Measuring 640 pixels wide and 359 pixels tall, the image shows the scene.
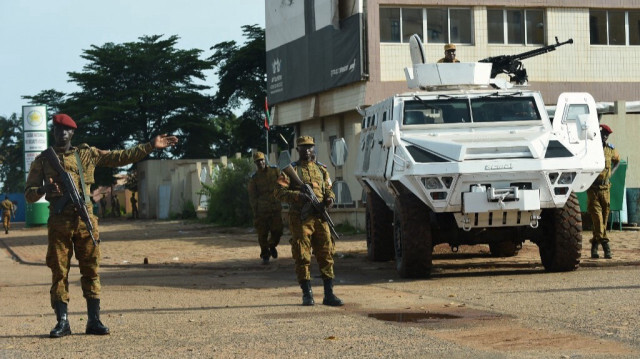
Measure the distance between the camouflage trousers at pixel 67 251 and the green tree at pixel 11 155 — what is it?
206 ft

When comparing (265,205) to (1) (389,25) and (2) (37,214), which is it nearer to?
(1) (389,25)

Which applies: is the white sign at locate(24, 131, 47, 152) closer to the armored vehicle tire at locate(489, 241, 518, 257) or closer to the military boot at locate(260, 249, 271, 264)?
the military boot at locate(260, 249, 271, 264)

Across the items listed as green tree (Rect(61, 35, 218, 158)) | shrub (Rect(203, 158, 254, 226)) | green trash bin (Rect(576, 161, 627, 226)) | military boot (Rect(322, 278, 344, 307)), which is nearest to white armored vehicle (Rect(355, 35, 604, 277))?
military boot (Rect(322, 278, 344, 307))

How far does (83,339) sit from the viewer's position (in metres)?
8.97

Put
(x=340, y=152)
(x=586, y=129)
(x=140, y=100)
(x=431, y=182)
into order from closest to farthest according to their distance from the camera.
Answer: (x=431, y=182) → (x=586, y=129) → (x=340, y=152) → (x=140, y=100)

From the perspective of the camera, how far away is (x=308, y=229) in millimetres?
11250

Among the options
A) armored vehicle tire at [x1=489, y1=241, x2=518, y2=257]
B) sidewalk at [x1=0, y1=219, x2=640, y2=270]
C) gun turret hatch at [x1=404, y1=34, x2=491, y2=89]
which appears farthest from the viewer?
armored vehicle tire at [x1=489, y1=241, x2=518, y2=257]

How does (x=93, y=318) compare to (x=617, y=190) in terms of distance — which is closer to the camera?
(x=93, y=318)

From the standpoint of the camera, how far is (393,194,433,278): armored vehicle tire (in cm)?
1289

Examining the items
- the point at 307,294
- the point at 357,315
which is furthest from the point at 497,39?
the point at 357,315

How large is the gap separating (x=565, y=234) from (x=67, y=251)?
622cm

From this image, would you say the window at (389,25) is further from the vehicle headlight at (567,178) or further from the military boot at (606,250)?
the vehicle headlight at (567,178)

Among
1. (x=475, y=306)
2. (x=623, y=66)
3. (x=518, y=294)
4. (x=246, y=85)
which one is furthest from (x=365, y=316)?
(x=246, y=85)

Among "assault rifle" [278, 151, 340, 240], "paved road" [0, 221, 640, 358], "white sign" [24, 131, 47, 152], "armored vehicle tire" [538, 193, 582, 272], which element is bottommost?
"paved road" [0, 221, 640, 358]
